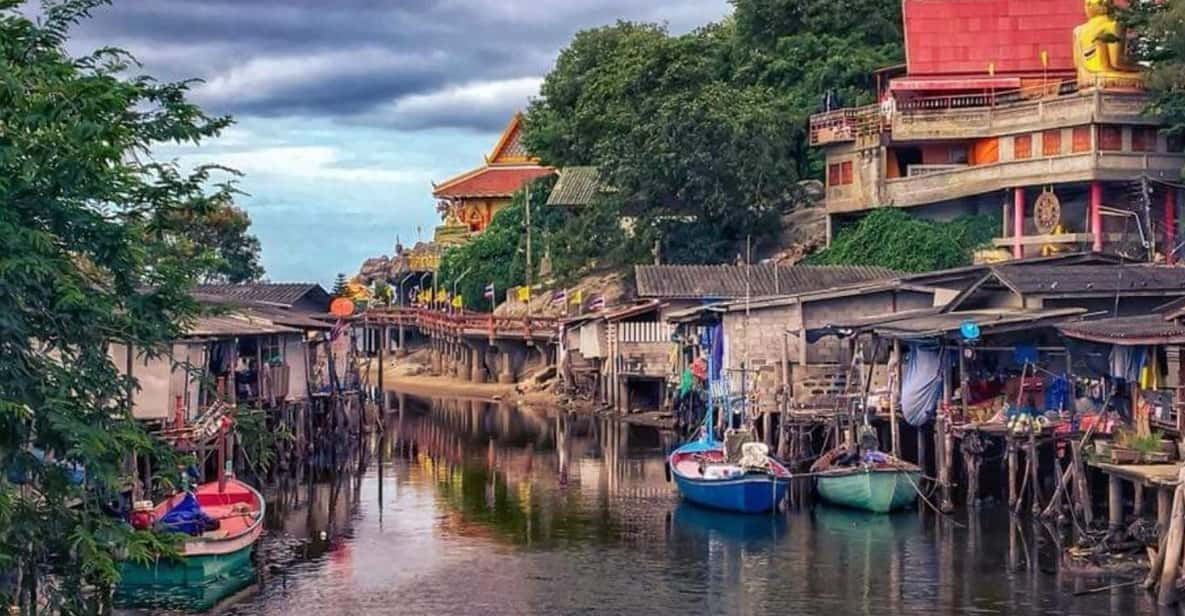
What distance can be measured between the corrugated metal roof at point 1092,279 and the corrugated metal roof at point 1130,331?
343 cm

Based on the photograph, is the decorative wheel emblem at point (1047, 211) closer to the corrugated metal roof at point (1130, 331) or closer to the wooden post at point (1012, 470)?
the corrugated metal roof at point (1130, 331)

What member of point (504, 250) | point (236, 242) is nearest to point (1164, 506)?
point (504, 250)

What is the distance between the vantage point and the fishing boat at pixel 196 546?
2655 centimetres

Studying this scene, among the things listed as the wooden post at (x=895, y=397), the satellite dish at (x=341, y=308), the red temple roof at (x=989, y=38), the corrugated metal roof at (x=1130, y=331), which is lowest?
the wooden post at (x=895, y=397)

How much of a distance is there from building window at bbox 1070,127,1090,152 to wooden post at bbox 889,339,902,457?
1549cm

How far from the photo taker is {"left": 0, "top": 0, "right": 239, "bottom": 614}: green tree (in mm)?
16625

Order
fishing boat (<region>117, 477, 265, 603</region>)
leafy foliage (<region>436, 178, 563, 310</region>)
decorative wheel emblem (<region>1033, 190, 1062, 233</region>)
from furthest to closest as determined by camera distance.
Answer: leafy foliage (<region>436, 178, 563, 310</region>)
decorative wheel emblem (<region>1033, 190, 1062, 233</region>)
fishing boat (<region>117, 477, 265, 603</region>)

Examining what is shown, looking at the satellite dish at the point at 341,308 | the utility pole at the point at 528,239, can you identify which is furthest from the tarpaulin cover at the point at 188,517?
the utility pole at the point at 528,239

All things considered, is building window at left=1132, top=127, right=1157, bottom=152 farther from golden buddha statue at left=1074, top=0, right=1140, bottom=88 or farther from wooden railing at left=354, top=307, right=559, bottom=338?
wooden railing at left=354, top=307, right=559, bottom=338

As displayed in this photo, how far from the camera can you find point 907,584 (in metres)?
27.8

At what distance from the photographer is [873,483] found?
34.1m

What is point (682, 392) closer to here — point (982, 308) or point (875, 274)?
point (875, 274)

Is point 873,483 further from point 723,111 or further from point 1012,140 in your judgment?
point 723,111

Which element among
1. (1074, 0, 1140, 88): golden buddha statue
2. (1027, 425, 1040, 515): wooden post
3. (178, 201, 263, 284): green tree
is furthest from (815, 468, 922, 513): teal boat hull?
(178, 201, 263, 284): green tree
